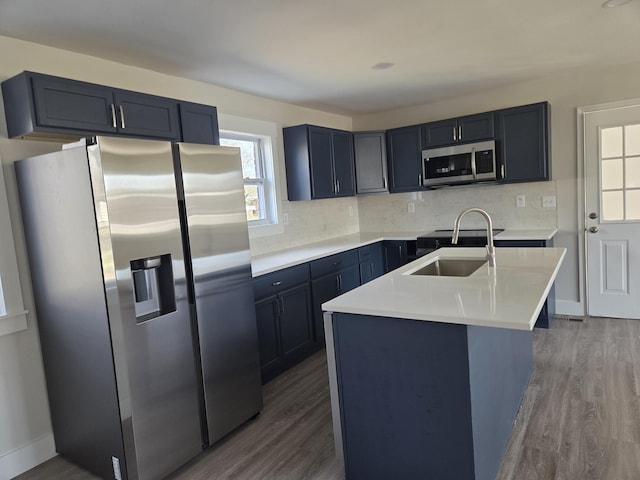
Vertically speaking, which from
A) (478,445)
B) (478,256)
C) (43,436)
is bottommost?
(43,436)

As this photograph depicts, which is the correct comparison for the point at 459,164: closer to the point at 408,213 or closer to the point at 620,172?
the point at 408,213

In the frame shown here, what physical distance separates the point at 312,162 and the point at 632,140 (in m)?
2.90

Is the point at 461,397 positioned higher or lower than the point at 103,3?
lower

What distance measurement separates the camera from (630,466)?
2.00 m

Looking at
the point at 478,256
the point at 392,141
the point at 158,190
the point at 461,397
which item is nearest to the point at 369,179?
the point at 392,141

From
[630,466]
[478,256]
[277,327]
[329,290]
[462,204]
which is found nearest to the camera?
[630,466]

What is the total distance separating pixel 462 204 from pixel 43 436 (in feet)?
13.6

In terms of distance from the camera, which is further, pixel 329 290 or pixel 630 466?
pixel 329 290

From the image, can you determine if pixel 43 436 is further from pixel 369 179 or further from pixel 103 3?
pixel 369 179

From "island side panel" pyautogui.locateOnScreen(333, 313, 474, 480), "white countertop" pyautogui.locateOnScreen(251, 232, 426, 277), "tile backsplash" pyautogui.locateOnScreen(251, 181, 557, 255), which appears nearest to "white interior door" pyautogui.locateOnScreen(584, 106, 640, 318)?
"tile backsplash" pyautogui.locateOnScreen(251, 181, 557, 255)

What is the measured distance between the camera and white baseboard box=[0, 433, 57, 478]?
7.39 ft

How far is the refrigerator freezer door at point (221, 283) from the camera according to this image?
2.30 metres

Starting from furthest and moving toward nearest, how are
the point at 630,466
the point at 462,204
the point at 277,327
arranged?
the point at 462,204 → the point at 277,327 → the point at 630,466

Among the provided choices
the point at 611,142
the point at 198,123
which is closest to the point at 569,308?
the point at 611,142
